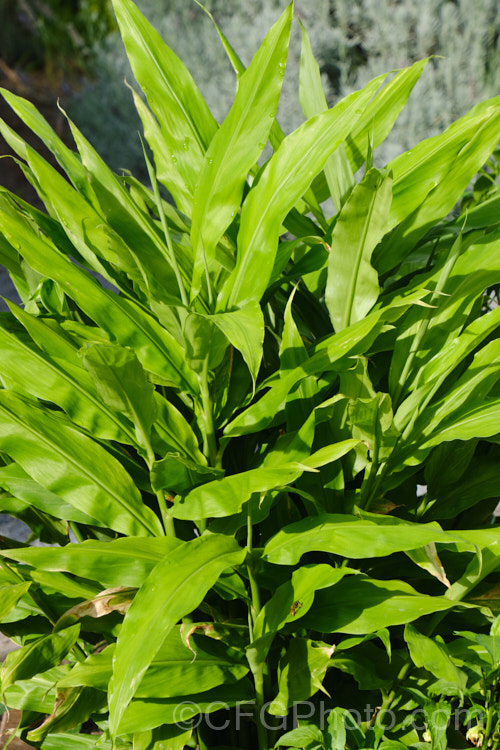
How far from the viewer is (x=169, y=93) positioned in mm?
859

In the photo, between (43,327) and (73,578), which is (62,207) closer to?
(43,327)

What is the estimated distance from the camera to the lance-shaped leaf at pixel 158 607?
2.00 ft

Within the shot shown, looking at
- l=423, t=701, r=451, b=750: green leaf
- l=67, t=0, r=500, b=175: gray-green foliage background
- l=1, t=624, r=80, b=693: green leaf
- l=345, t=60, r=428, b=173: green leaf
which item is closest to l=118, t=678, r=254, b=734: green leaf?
l=1, t=624, r=80, b=693: green leaf

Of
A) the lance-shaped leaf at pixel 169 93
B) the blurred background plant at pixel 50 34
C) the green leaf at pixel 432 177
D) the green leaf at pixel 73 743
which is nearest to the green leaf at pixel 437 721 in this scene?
the green leaf at pixel 73 743

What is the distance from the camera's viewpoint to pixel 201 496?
732 millimetres

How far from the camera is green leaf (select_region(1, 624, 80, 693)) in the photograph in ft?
2.38

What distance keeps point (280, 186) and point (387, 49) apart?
9.12ft

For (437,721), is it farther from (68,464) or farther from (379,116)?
(379,116)

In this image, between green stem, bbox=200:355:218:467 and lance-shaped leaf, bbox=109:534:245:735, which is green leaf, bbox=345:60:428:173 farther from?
lance-shaped leaf, bbox=109:534:245:735

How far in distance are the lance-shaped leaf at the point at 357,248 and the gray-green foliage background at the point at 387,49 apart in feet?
8.20

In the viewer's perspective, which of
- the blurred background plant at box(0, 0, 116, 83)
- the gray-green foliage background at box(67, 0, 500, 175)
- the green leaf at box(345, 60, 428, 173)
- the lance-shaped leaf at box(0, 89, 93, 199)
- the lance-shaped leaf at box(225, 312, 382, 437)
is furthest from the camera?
the blurred background plant at box(0, 0, 116, 83)

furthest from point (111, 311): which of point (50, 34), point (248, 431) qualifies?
point (50, 34)

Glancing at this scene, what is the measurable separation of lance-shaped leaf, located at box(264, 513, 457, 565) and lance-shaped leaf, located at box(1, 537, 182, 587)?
0.14m

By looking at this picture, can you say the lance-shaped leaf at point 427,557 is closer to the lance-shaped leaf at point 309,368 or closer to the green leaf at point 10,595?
the lance-shaped leaf at point 309,368
